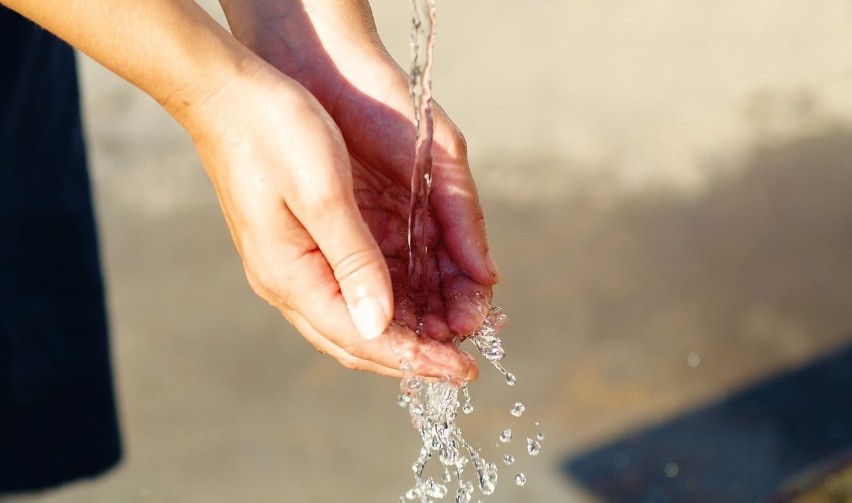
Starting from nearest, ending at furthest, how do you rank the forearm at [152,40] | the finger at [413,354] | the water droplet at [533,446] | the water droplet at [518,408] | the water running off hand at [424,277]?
1. the forearm at [152,40]
2. the finger at [413,354]
3. the water running off hand at [424,277]
4. the water droplet at [518,408]
5. the water droplet at [533,446]

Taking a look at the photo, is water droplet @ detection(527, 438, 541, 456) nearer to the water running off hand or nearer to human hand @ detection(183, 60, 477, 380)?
the water running off hand

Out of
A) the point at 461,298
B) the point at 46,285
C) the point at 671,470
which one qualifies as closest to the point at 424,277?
the point at 461,298

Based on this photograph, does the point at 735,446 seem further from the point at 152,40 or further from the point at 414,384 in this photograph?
the point at 152,40

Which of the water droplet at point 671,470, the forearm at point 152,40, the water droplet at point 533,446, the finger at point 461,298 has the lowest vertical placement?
the water droplet at point 671,470

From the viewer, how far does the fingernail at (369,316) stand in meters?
1.08

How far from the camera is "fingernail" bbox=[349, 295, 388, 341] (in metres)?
1.08

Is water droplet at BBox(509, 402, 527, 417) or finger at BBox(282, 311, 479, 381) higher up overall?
finger at BBox(282, 311, 479, 381)

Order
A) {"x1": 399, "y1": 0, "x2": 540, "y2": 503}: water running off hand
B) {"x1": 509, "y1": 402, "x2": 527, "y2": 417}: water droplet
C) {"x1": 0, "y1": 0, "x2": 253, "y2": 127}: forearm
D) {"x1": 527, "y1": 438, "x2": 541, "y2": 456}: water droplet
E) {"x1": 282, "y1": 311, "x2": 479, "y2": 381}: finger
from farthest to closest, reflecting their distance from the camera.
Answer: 1. {"x1": 527, "y1": 438, "x2": 541, "y2": 456}: water droplet
2. {"x1": 509, "y1": 402, "x2": 527, "y2": 417}: water droplet
3. {"x1": 399, "y1": 0, "x2": 540, "y2": 503}: water running off hand
4. {"x1": 282, "y1": 311, "x2": 479, "y2": 381}: finger
5. {"x1": 0, "y1": 0, "x2": 253, "y2": 127}: forearm

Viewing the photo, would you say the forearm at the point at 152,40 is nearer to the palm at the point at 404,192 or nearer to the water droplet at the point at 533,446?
the palm at the point at 404,192

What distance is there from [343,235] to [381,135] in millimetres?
332

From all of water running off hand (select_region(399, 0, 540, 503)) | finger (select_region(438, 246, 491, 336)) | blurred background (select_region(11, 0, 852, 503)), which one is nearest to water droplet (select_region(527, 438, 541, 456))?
blurred background (select_region(11, 0, 852, 503))

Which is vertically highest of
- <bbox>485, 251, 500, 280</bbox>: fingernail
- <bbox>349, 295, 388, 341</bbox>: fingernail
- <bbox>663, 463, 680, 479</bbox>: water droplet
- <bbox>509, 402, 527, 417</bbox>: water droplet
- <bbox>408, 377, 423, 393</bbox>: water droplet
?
<bbox>349, 295, 388, 341</bbox>: fingernail

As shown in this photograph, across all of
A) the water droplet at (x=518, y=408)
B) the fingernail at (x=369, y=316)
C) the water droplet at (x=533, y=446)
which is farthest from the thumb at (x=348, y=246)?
the water droplet at (x=533, y=446)

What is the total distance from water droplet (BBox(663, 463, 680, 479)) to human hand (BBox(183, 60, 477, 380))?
1.19m
